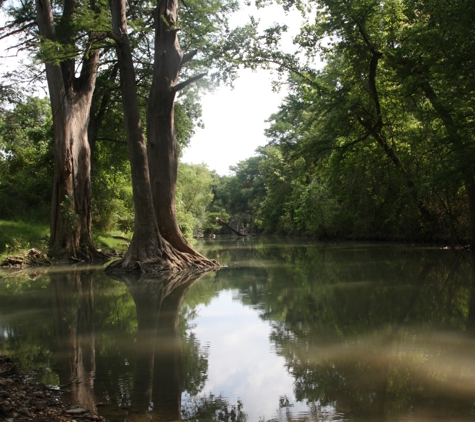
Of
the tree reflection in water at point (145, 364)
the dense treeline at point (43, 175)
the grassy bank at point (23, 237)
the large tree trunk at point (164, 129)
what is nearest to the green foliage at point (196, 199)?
the dense treeline at point (43, 175)

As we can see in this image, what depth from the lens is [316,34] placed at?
18047mm

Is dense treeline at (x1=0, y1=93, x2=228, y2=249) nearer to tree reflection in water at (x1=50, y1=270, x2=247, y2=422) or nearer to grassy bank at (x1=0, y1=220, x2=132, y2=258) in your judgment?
grassy bank at (x1=0, y1=220, x2=132, y2=258)

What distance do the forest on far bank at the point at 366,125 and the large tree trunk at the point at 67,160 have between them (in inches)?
85.2

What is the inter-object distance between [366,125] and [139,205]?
10655 millimetres

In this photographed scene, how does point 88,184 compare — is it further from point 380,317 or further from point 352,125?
point 380,317

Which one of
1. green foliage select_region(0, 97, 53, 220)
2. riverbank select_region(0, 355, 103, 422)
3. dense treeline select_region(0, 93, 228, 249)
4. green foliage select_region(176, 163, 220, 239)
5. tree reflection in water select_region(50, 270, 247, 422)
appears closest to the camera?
riverbank select_region(0, 355, 103, 422)

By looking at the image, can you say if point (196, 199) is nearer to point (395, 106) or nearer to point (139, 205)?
point (395, 106)

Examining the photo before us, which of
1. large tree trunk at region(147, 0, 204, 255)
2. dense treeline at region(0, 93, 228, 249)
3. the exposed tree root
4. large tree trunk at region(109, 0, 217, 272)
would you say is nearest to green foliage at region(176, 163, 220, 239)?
dense treeline at region(0, 93, 228, 249)

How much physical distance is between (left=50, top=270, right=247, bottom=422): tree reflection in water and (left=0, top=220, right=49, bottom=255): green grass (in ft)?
28.6

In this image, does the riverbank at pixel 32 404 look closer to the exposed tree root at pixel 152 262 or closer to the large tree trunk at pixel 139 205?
the exposed tree root at pixel 152 262

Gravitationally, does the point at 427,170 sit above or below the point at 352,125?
below

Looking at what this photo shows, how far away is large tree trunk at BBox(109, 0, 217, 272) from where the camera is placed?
14305mm

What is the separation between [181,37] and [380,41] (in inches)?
307

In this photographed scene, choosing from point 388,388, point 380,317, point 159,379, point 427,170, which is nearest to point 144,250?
point 380,317
